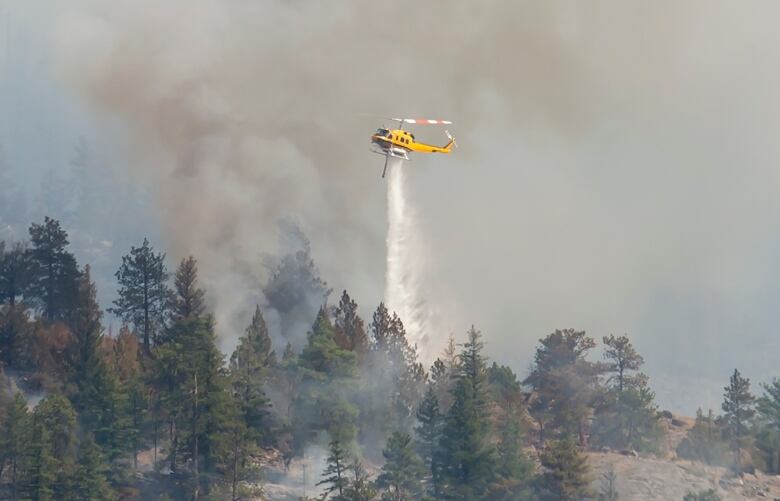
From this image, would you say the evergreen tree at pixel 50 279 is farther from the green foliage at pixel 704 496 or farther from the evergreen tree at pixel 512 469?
the green foliage at pixel 704 496

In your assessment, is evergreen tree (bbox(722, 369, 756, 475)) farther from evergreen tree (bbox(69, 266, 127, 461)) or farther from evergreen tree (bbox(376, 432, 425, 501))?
evergreen tree (bbox(69, 266, 127, 461))

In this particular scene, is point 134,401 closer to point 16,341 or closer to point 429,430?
point 16,341

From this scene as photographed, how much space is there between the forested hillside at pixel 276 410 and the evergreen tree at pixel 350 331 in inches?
7.9

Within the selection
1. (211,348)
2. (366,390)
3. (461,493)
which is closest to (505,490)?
(461,493)

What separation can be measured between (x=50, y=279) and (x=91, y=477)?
112 ft

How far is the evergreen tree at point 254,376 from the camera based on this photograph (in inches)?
4232

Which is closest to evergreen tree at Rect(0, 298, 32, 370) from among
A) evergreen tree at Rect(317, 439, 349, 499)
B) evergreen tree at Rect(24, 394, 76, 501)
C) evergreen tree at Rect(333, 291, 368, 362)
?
evergreen tree at Rect(24, 394, 76, 501)

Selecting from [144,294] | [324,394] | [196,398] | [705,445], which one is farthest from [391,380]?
[705,445]

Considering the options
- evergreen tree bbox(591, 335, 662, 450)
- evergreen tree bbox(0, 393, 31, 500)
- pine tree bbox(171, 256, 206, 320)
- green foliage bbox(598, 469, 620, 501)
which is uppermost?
pine tree bbox(171, 256, 206, 320)

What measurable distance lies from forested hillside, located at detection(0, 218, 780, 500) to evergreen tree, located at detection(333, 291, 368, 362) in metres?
0.20

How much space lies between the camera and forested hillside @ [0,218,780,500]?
101 m

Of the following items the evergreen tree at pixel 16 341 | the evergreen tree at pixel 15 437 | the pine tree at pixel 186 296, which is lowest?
the evergreen tree at pixel 15 437

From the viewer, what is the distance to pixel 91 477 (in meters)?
97.5

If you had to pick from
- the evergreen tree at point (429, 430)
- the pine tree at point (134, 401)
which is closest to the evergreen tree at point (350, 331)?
the evergreen tree at point (429, 430)
